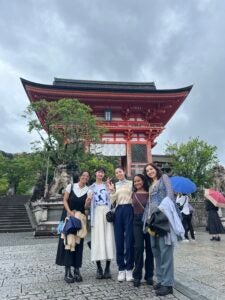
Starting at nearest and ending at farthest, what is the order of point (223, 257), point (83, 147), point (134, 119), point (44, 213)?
1. point (223, 257)
2. point (44, 213)
3. point (83, 147)
4. point (134, 119)

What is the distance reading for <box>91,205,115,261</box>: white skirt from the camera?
4246 mm

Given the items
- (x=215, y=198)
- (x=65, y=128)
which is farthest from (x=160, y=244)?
(x=65, y=128)

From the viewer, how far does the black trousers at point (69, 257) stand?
4.11m

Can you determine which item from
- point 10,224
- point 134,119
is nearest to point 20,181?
point 134,119

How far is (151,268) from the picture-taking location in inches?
157

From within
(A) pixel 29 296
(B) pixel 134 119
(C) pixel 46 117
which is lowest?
(A) pixel 29 296

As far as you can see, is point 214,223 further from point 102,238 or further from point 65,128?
point 65,128

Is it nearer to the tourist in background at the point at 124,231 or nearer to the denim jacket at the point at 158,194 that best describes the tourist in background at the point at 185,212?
the tourist in background at the point at 124,231

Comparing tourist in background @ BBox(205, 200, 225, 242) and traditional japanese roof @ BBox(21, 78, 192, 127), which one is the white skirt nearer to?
tourist in background @ BBox(205, 200, 225, 242)

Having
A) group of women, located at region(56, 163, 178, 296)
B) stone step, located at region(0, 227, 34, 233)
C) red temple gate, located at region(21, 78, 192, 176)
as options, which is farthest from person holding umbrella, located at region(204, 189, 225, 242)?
red temple gate, located at region(21, 78, 192, 176)

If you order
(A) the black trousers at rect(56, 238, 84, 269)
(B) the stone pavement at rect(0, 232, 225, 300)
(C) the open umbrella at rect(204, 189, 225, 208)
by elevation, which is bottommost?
A: (B) the stone pavement at rect(0, 232, 225, 300)

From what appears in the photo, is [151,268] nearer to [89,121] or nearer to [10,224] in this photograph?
[89,121]

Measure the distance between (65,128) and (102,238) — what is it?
10.6m

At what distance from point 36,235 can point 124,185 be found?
7.78 meters
